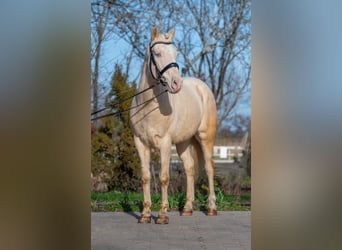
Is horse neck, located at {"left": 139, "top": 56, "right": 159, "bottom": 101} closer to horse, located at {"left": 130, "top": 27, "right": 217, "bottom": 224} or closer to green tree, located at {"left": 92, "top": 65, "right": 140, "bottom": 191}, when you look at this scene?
horse, located at {"left": 130, "top": 27, "right": 217, "bottom": 224}

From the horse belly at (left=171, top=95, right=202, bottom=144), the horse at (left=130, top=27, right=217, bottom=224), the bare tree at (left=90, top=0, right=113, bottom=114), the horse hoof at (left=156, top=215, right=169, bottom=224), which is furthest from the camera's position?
the bare tree at (left=90, top=0, right=113, bottom=114)

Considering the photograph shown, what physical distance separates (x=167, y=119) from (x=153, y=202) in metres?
1.68

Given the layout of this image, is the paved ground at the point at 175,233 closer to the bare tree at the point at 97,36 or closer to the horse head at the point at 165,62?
the horse head at the point at 165,62

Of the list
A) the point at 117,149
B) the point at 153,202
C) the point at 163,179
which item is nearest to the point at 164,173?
the point at 163,179

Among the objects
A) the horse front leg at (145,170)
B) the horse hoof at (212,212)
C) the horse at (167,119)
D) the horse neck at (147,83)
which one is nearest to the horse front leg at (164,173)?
the horse at (167,119)

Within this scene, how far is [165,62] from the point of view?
3512 millimetres

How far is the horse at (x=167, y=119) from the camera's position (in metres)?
3.56

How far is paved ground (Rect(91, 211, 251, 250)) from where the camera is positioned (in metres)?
3.24

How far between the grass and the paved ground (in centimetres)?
44

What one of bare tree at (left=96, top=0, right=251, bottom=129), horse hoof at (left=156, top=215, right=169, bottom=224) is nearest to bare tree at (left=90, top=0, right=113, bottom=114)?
bare tree at (left=96, top=0, right=251, bottom=129)

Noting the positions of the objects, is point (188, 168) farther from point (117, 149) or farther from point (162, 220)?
point (117, 149)
